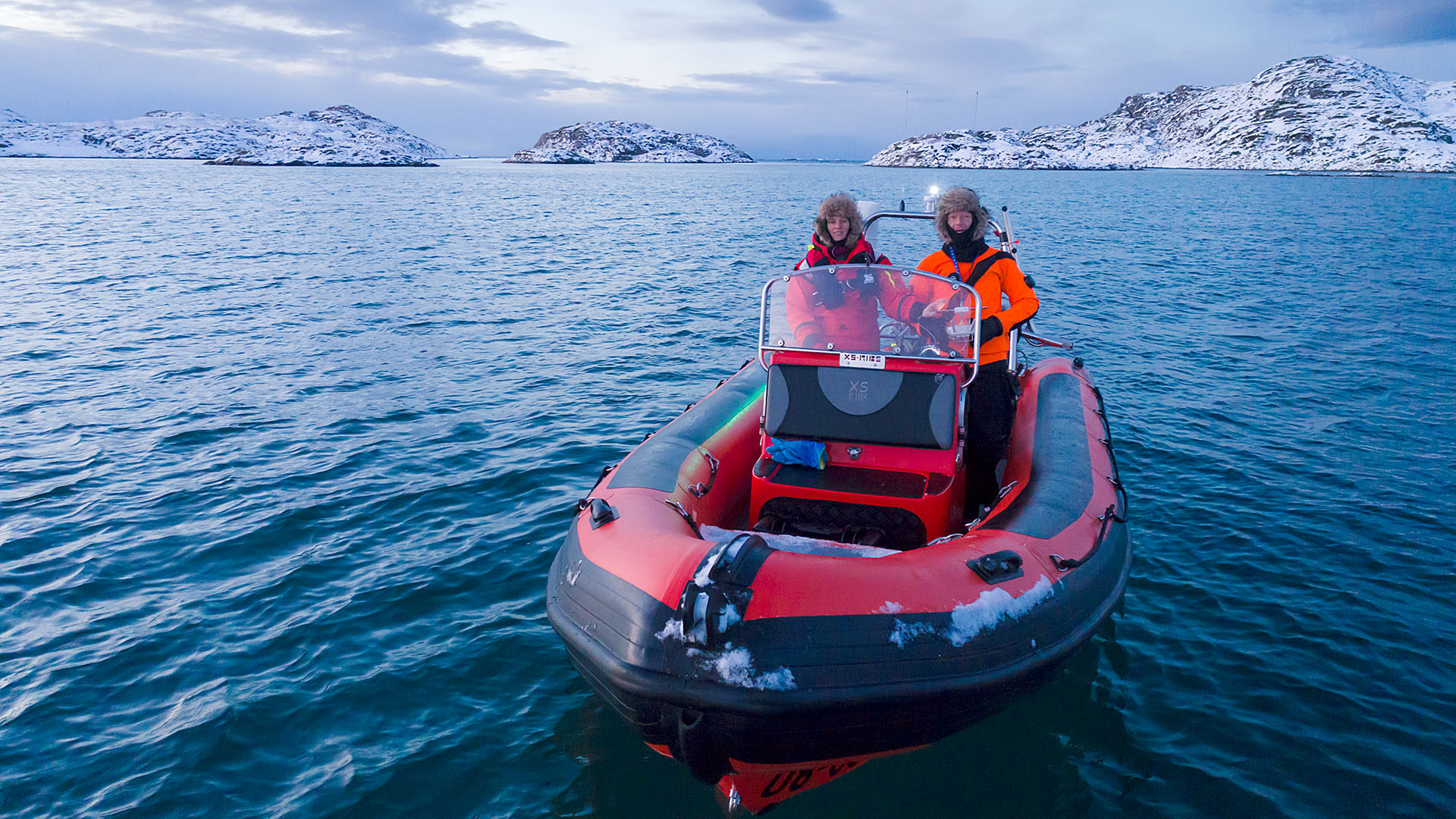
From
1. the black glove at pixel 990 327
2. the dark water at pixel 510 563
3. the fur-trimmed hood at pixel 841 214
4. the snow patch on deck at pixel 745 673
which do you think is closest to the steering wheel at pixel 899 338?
the black glove at pixel 990 327

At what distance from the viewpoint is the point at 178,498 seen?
6500mm

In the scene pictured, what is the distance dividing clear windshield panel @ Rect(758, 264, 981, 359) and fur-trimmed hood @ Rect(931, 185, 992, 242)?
0.66 m

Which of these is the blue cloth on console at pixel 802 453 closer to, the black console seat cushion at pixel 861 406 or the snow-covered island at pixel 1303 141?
the black console seat cushion at pixel 861 406

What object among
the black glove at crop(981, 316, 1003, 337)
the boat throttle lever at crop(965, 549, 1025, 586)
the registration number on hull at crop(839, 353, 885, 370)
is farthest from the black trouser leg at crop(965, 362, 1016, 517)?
the boat throttle lever at crop(965, 549, 1025, 586)

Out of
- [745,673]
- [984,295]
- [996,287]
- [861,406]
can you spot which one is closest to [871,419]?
[861,406]

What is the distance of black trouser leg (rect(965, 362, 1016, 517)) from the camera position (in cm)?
525

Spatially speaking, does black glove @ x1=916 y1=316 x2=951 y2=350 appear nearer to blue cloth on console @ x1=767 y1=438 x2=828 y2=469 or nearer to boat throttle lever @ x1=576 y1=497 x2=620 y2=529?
blue cloth on console @ x1=767 y1=438 x2=828 y2=469

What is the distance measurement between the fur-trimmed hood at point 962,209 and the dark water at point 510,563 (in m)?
2.83

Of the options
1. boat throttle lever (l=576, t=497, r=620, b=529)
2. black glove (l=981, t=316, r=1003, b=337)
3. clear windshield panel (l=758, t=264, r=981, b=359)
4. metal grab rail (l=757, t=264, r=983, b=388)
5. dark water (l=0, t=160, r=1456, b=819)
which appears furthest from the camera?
black glove (l=981, t=316, r=1003, b=337)

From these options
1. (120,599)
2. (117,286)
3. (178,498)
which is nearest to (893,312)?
(120,599)

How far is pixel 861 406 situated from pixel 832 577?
5.38 feet

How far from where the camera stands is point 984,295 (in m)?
5.06

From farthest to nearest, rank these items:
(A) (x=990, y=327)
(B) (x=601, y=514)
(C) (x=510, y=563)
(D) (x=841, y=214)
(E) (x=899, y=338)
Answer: (C) (x=510, y=563) → (D) (x=841, y=214) → (A) (x=990, y=327) → (E) (x=899, y=338) → (B) (x=601, y=514)

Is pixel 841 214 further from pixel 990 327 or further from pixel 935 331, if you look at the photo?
pixel 990 327
